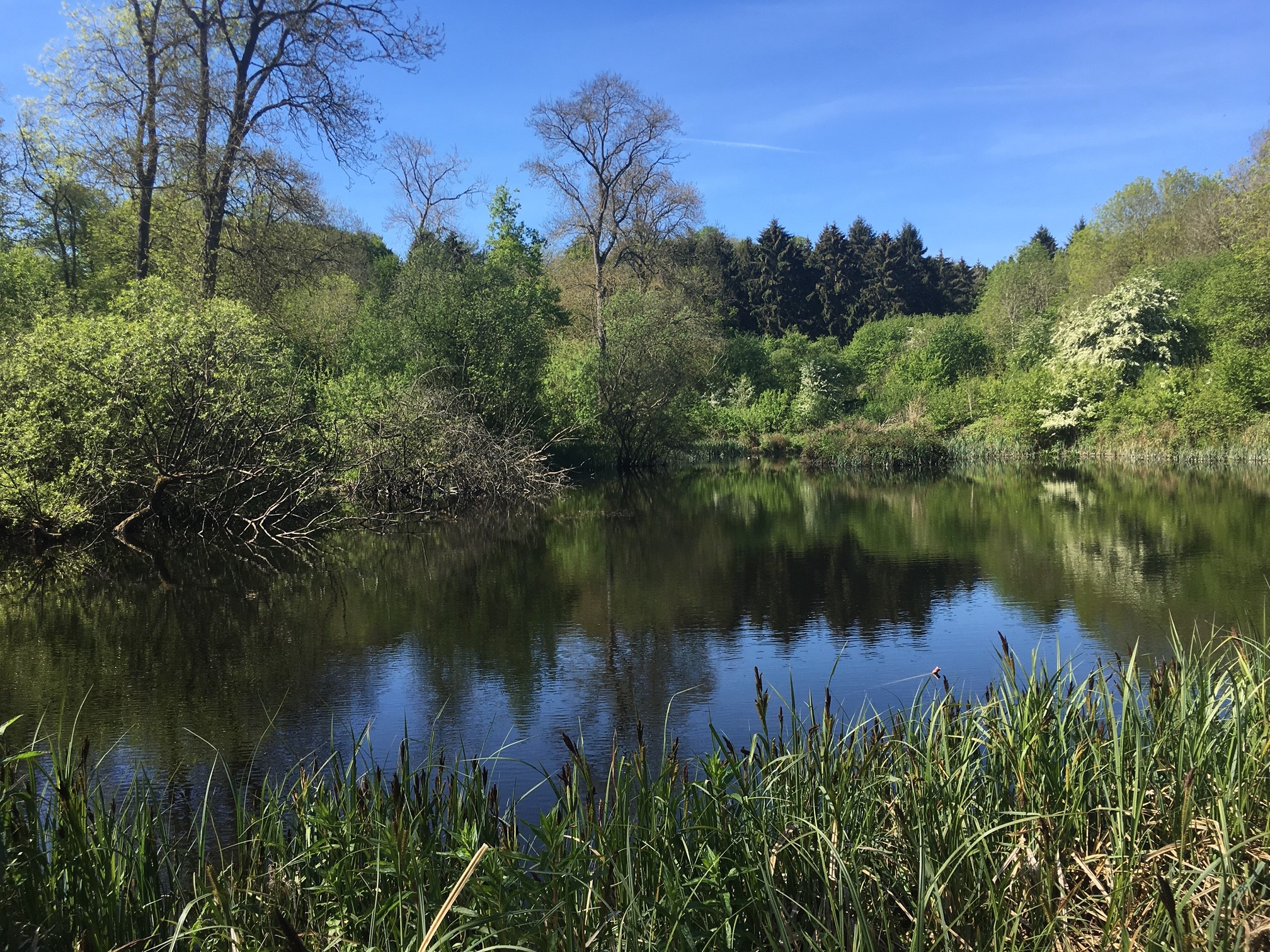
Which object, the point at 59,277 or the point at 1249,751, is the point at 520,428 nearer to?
the point at 59,277

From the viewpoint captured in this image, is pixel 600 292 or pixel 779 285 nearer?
pixel 600 292

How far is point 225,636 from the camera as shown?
9.38 metres

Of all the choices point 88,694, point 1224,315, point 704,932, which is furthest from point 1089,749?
point 1224,315

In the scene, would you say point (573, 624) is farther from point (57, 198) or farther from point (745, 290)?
point (745, 290)

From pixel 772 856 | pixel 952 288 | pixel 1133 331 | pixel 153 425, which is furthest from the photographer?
pixel 952 288

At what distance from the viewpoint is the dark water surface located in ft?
22.5

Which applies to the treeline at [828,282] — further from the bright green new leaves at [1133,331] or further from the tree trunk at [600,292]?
the bright green new leaves at [1133,331]

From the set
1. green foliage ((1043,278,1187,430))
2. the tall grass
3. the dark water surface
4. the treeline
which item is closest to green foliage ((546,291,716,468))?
green foliage ((1043,278,1187,430))

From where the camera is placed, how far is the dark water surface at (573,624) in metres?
6.86

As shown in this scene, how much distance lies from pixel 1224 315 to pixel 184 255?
3259 centimetres

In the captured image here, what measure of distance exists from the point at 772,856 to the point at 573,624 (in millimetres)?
7476

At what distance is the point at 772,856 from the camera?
2736mm

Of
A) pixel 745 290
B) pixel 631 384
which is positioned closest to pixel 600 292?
pixel 631 384

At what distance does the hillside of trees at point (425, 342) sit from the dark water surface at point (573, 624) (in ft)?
7.75
